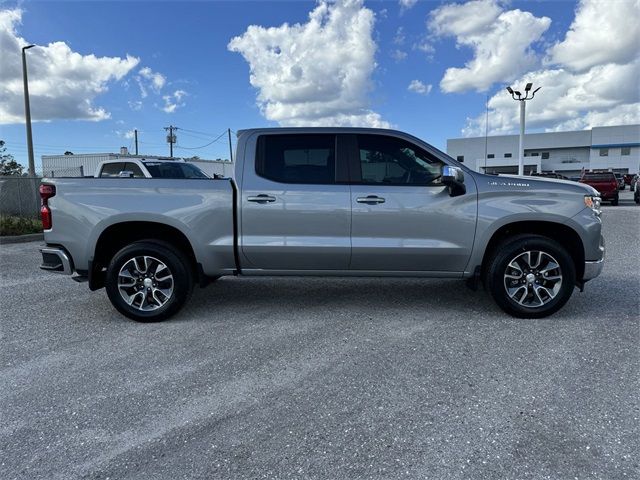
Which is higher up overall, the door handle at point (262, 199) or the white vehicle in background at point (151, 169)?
the white vehicle in background at point (151, 169)

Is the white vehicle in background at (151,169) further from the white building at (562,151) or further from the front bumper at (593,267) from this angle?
the white building at (562,151)

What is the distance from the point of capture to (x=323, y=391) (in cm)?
325

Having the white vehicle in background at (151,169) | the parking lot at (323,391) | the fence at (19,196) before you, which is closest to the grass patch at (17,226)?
the fence at (19,196)

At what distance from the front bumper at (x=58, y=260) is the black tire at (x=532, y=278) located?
4271 millimetres

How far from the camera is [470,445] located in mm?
2613

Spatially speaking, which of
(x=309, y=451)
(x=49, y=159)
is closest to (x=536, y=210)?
(x=309, y=451)

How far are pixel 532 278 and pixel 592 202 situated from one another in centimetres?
98

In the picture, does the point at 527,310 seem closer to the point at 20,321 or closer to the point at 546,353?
the point at 546,353

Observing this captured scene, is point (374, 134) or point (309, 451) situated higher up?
point (374, 134)

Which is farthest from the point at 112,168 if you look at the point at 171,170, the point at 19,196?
the point at 19,196

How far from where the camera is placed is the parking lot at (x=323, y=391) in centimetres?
250

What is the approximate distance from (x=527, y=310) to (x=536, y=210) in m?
1.01

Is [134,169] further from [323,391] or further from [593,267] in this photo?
[593,267]

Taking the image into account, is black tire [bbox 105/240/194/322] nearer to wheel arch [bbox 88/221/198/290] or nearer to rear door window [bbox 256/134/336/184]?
wheel arch [bbox 88/221/198/290]
